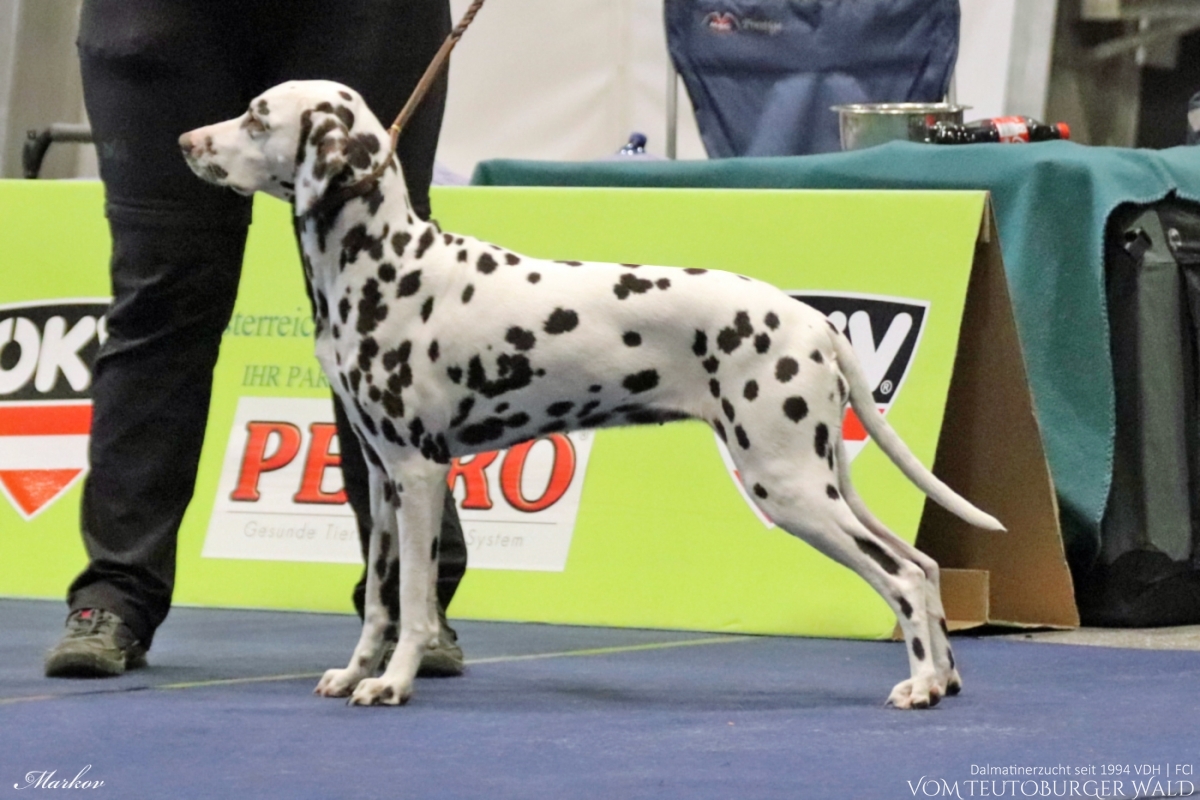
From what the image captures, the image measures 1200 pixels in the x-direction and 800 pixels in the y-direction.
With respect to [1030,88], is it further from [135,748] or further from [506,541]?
[135,748]

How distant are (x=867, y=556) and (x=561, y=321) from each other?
0.61 meters

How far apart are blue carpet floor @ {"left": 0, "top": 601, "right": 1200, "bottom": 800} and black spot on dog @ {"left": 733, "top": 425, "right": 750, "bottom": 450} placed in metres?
0.41

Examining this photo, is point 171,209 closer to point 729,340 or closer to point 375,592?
point 375,592

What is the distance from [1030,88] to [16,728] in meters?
4.62

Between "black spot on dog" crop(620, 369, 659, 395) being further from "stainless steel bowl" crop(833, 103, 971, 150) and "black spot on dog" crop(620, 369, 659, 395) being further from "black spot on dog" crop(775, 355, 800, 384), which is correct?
"stainless steel bowl" crop(833, 103, 971, 150)

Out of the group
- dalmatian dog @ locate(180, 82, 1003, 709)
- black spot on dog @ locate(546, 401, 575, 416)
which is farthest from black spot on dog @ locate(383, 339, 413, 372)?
black spot on dog @ locate(546, 401, 575, 416)

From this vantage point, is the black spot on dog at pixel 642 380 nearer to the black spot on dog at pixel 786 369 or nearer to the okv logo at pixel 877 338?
the black spot on dog at pixel 786 369

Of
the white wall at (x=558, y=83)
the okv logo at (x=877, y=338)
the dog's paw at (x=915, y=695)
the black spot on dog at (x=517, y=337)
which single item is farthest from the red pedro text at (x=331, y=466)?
the white wall at (x=558, y=83)

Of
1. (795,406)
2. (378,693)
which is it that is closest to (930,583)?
(795,406)

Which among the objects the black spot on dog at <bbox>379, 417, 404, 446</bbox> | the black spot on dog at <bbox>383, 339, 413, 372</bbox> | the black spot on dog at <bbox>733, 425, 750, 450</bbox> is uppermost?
the black spot on dog at <bbox>383, 339, 413, 372</bbox>

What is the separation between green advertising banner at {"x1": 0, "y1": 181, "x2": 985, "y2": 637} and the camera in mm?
3895

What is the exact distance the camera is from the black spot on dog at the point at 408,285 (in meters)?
2.98

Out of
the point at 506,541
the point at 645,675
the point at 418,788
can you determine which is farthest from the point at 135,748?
the point at 506,541

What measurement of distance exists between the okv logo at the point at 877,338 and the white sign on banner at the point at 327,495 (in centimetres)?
39
